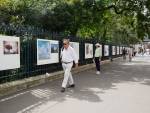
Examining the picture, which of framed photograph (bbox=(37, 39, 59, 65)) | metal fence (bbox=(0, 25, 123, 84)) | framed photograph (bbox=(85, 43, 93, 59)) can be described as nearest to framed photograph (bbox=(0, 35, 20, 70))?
metal fence (bbox=(0, 25, 123, 84))

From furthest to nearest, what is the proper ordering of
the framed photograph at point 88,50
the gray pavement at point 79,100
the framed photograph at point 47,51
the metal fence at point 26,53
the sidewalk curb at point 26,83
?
the framed photograph at point 88,50 → the framed photograph at point 47,51 → the metal fence at point 26,53 → the sidewalk curb at point 26,83 → the gray pavement at point 79,100

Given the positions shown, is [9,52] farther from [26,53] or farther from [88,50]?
[88,50]

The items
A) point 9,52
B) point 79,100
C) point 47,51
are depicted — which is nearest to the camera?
point 79,100

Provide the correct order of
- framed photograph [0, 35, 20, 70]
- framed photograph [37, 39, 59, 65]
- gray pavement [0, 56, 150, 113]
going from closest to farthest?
gray pavement [0, 56, 150, 113] → framed photograph [0, 35, 20, 70] → framed photograph [37, 39, 59, 65]

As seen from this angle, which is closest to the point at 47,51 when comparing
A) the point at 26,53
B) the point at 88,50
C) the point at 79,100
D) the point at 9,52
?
the point at 26,53

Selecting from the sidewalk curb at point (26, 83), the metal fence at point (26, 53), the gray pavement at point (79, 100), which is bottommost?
the gray pavement at point (79, 100)

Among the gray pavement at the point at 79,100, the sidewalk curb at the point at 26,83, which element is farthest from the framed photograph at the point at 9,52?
the gray pavement at the point at 79,100

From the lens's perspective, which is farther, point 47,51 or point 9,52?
point 47,51

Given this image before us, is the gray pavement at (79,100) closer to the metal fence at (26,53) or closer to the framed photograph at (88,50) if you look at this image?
the metal fence at (26,53)

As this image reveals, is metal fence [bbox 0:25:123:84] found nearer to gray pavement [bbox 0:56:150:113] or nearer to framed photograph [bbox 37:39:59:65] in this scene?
framed photograph [bbox 37:39:59:65]

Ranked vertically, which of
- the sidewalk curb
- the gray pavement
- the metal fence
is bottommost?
the gray pavement

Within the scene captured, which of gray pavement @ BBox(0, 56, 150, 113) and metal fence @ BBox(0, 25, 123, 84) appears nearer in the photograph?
gray pavement @ BBox(0, 56, 150, 113)

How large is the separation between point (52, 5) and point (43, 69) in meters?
9.29

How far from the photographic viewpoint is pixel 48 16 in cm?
2467
